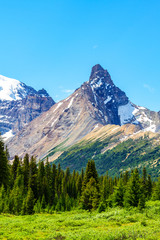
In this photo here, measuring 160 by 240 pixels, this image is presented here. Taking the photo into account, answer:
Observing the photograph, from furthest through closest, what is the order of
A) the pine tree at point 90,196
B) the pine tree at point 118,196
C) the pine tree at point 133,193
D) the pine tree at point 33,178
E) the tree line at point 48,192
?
the pine tree at point 33,178
the pine tree at point 90,196
the pine tree at point 118,196
the tree line at point 48,192
the pine tree at point 133,193

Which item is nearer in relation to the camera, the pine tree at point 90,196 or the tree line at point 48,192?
the tree line at point 48,192

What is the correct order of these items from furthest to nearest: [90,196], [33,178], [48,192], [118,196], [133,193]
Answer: [48,192]
[33,178]
[90,196]
[118,196]
[133,193]

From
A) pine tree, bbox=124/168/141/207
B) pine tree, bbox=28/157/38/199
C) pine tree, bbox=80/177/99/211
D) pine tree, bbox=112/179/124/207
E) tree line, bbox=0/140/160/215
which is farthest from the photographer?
pine tree, bbox=28/157/38/199

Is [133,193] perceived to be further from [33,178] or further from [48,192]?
[48,192]

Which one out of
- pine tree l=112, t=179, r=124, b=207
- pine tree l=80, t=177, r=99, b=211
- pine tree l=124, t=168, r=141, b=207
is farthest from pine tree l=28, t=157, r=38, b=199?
pine tree l=124, t=168, r=141, b=207

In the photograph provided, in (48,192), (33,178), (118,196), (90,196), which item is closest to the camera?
(118,196)

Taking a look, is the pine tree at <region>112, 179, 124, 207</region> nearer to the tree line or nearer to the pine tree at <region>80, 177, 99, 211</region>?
the tree line

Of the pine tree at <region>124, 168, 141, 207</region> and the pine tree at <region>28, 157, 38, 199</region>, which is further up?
the pine tree at <region>28, 157, 38, 199</region>

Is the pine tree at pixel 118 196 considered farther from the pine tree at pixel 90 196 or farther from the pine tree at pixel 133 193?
the pine tree at pixel 133 193

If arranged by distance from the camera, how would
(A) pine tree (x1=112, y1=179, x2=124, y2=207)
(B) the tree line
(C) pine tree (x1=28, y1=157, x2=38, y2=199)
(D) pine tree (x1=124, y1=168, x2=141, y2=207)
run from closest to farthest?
(D) pine tree (x1=124, y1=168, x2=141, y2=207) → (B) the tree line → (A) pine tree (x1=112, y1=179, x2=124, y2=207) → (C) pine tree (x1=28, y1=157, x2=38, y2=199)

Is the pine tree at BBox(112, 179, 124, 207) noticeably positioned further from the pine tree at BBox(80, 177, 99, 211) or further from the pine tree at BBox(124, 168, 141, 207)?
the pine tree at BBox(124, 168, 141, 207)

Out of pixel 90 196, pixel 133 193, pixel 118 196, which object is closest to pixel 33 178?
pixel 90 196

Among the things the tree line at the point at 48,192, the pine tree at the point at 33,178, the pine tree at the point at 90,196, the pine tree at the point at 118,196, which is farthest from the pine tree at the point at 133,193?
the pine tree at the point at 33,178

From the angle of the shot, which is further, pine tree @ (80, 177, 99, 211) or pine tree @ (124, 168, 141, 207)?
pine tree @ (80, 177, 99, 211)
